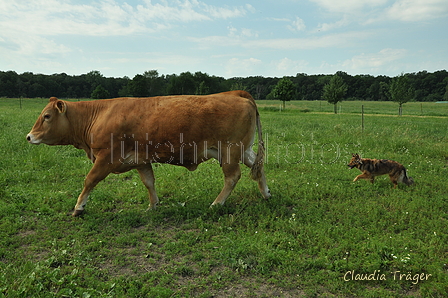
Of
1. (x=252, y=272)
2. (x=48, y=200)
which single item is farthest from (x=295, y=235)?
(x=48, y=200)

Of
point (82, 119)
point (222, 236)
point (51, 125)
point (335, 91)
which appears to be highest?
point (335, 91)

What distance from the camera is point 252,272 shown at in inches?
162

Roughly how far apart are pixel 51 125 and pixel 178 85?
73480mm

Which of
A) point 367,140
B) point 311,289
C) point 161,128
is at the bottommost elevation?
point 311,289

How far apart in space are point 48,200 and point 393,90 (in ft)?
142

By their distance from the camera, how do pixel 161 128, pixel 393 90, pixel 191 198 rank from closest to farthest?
1. pixel 161 128
2. pixel 191 198
3. pixel 393 90

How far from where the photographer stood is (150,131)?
18.9 feet

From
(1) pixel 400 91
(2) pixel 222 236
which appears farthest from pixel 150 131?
(1) pixel 400 91

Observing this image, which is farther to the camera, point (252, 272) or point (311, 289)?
point (252, 272)

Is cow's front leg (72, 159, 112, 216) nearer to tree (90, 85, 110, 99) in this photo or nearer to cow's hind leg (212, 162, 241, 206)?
cow's hind leg (212, 162, 241, 206)

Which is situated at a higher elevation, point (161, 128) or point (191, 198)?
point (161, 128)

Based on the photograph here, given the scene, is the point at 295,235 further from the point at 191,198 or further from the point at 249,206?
the point at 191,198

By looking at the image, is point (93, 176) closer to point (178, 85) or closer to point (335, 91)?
point (335, 91)

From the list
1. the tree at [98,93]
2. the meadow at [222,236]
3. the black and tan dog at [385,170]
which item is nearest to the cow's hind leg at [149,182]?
the meadow at [222,236]
